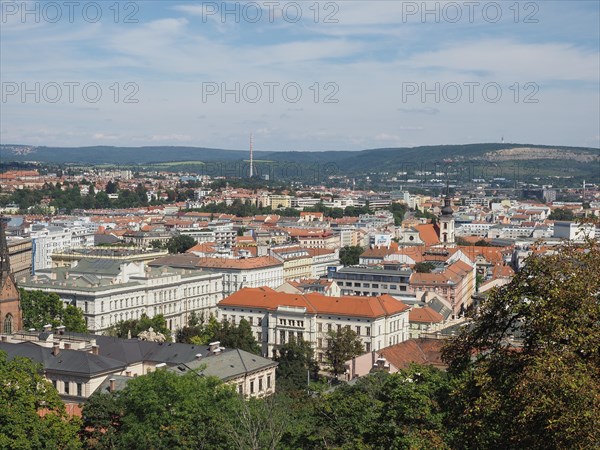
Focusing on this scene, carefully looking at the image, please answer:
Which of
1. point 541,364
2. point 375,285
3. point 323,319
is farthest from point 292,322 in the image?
point 541,364

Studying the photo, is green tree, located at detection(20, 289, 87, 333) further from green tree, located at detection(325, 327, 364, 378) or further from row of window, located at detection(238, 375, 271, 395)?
row of window, located at detection(238, 375, 271, 395)

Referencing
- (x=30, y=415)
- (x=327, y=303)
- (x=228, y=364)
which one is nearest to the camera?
(x=30, y=415)

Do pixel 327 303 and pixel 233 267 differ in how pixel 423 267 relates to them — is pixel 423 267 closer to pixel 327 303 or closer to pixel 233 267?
pixel 233 267

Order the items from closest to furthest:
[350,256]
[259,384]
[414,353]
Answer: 1. [259,384]
2. [414,353]
3. [350,256]

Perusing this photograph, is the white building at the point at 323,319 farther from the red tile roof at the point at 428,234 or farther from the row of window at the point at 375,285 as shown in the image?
the red tile roof at the point at 428,234

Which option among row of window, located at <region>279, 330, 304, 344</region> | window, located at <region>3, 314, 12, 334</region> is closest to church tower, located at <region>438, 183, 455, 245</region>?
row of window, located at <region>279, 330, 304, 344</region>

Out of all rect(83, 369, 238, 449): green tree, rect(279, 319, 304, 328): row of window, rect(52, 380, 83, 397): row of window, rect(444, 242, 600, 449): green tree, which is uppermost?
rect(444, 242, 600, 449): green tree

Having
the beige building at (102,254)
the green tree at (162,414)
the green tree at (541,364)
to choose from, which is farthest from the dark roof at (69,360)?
the beige building at (102,254)
